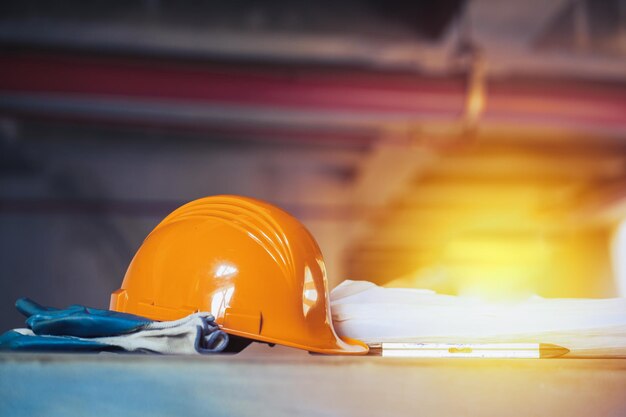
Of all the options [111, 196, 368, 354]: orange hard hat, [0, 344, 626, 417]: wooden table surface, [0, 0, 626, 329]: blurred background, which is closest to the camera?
[0, 344, 626, 417]: wooden table surface

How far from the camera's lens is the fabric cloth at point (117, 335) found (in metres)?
0.81

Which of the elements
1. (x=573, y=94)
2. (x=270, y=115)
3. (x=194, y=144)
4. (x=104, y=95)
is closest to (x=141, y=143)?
(x=194, y=144)

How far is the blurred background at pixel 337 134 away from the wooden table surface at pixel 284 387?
5.58 feet

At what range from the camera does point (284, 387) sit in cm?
73

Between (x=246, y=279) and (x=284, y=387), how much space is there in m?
0.22

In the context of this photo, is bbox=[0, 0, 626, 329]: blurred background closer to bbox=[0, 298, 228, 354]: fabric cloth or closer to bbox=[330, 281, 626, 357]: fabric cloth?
bbox=[330, 281, 626, 357]: fabric cloth

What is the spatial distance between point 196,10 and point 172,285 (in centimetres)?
252

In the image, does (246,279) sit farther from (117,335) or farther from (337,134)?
(337,134)

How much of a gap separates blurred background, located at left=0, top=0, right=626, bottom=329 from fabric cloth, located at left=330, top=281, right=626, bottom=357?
147 centimetres

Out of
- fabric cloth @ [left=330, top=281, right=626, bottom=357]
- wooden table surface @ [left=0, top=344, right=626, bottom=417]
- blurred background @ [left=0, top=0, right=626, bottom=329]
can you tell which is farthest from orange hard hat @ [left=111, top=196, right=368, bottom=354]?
blurred background @ [left=0, top=0, right=626, bottom=329]

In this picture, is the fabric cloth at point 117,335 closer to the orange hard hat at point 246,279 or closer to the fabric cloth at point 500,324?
the orange hard hat at point 246,279

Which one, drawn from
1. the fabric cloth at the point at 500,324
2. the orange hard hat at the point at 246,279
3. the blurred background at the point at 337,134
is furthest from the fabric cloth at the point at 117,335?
the blurred background at the point at 337,134

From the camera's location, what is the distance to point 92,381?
2.39 feet

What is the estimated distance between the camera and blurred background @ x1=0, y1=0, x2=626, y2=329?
2.61 m
